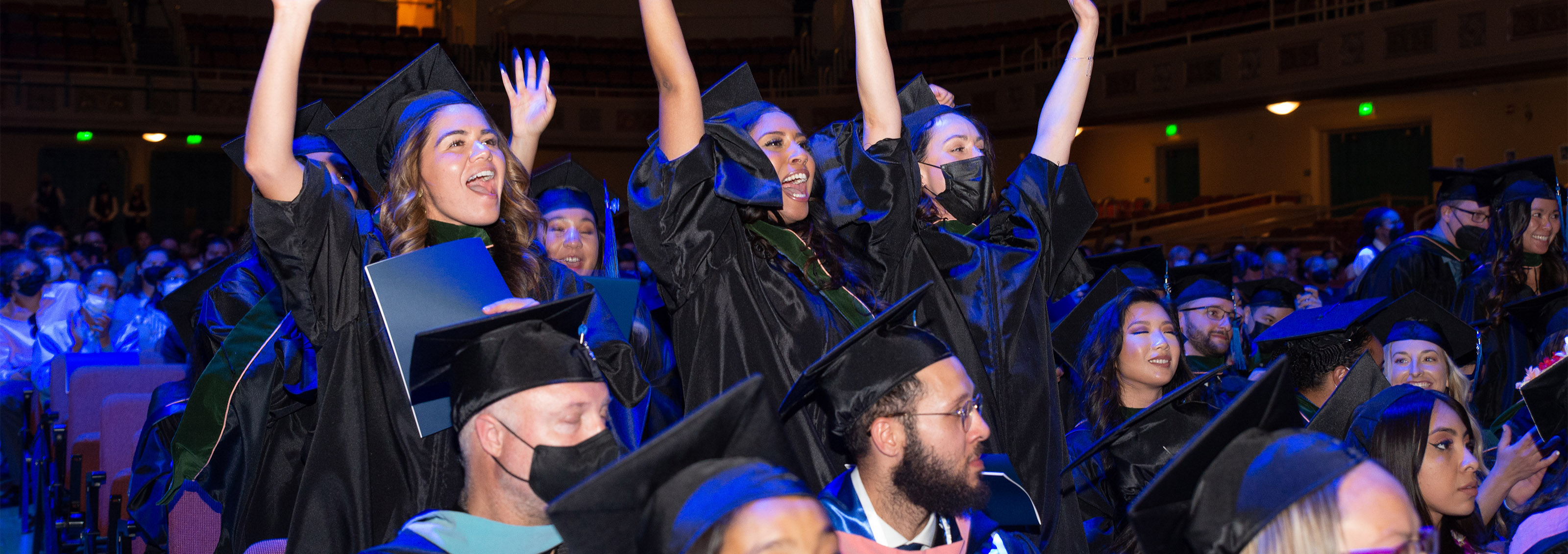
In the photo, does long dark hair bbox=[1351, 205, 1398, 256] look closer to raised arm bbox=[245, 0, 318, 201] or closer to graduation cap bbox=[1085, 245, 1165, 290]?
graduation cap bbox=[1085, 245, 1165, 290]

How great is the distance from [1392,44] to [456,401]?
14.8 m

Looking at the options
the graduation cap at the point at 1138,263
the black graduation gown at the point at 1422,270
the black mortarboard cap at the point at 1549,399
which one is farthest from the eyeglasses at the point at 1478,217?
the black mortarboard cap at the point at 1549,399

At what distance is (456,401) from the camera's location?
1.89 meters

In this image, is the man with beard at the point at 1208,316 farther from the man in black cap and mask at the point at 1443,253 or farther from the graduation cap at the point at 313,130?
the graduation cap at the point at 313,130

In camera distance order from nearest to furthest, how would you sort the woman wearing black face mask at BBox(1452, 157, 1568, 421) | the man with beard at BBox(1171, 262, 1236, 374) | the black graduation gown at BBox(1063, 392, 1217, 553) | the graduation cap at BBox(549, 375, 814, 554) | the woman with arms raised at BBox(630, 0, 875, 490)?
the graduation cap at BBox(549, 375, 814, 554) → the woman with arms raised at BBox(630, 0, 875, 490) → the black graduation gown at BBox(1063, 392, 1217, 553) → the man with beard at BBox(1171, 262, 1236, 374) → the woman wearing black face mask at BBox(1452, 157, 1568, 421)

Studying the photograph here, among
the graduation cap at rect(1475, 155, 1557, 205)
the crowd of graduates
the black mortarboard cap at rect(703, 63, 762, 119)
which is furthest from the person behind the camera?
the graduation cap at rect(1475, 155, 1557, 205)

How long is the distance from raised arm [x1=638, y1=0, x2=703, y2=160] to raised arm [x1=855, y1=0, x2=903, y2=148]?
423 millimetres

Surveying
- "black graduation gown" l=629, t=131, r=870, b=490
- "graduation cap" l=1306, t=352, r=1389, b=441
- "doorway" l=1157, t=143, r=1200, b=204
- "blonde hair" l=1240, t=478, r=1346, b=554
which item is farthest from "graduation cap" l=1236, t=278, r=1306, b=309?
"doorway" l=1157, t=143, r=1200, b=204

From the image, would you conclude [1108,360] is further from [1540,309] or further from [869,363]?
[1540,309]

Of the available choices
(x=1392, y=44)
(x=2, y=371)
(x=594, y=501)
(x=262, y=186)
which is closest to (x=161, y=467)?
(x=262, y=186)

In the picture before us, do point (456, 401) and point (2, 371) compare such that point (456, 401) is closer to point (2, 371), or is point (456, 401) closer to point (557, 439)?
point (557, 439)

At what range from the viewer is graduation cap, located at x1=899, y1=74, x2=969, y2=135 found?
323cm

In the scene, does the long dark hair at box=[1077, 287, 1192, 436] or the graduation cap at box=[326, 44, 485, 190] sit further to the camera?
the long dark hair at box=[1077, 287, 1192, 436]

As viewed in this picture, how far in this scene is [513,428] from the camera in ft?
6.04
